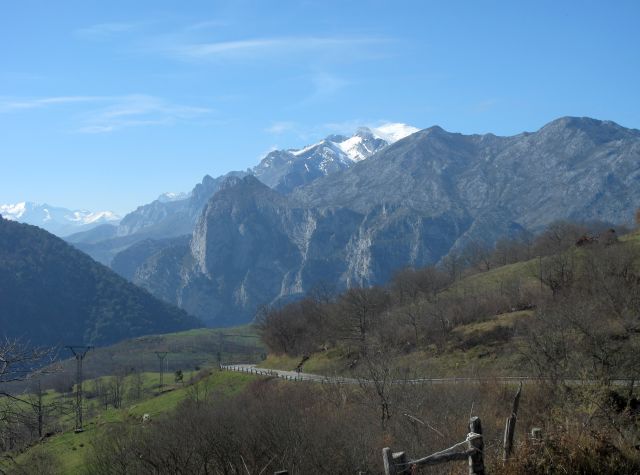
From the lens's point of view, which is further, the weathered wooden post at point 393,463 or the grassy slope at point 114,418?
the grassy slope at point 114,418

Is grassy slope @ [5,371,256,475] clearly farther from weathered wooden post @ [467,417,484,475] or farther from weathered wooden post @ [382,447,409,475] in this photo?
weathered wooden post @ [467,417,484,475]

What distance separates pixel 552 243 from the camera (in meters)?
140

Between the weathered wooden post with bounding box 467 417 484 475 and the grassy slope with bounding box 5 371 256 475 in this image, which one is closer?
the weathered wooden post with bounding box 467 417 484 475

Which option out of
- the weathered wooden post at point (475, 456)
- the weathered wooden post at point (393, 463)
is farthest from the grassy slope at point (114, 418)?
the weathered wooden post at point (475, 456)

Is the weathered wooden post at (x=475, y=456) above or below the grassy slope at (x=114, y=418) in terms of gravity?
above

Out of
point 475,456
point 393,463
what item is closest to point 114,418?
point 393,463

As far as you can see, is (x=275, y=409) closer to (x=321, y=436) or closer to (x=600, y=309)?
(x=321, y=436)

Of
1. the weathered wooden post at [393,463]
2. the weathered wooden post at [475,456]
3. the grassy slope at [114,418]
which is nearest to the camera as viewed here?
the weathered wooden post at [393,463]

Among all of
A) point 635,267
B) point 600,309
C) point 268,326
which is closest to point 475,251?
point 268,326

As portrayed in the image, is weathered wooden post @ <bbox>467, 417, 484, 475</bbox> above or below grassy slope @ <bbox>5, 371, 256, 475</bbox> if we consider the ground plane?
above

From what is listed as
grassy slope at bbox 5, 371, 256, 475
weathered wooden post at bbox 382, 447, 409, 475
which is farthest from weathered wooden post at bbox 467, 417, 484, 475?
grassy slope at bbox 5, 371, 256, 475

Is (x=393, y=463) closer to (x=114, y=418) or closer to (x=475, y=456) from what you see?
(x=475, y=456)

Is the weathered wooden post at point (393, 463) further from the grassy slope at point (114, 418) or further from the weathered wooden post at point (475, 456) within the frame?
the grassy slope at point (114, 418)

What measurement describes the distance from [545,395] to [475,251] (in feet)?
503
